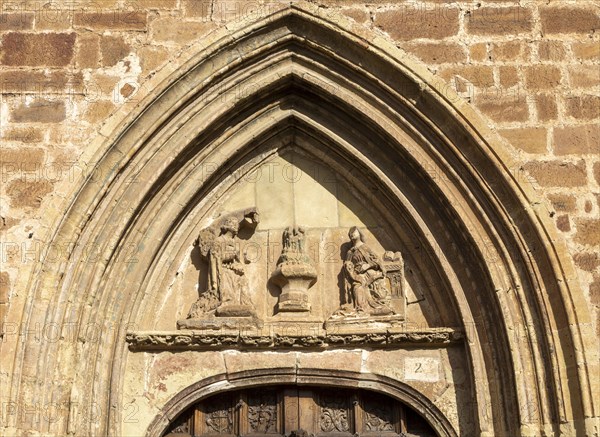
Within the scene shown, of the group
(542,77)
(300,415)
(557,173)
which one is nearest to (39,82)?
(300,415)

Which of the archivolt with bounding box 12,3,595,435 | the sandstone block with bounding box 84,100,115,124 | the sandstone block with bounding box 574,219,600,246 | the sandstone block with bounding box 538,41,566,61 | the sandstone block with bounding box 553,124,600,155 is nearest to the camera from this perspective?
the archivolt with bounding box 12,3,595,435

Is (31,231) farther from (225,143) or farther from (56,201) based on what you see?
(225,143)

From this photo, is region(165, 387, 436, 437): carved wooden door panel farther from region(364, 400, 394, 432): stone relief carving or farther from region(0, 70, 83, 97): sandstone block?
region(0, 70, 83, 97): sandstone block

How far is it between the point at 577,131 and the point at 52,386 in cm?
377

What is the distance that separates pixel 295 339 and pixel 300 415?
534mm

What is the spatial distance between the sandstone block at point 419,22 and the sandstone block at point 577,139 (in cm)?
103

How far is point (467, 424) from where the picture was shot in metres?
6.59

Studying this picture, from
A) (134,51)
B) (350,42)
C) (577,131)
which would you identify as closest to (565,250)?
(577,131)

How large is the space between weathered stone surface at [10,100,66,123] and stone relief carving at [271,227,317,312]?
5.92 ft

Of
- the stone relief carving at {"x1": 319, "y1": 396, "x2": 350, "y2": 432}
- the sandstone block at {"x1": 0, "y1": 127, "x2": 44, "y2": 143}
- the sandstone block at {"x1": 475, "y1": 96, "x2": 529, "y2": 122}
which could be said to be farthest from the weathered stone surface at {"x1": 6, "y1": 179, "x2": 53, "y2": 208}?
the sandstone block at {"x1": 475, "y1": 96, "x2": 529, "y2": 122}

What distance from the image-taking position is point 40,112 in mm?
6727

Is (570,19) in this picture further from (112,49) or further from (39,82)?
(39,82)

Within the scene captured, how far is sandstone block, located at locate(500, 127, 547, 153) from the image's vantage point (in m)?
6.60

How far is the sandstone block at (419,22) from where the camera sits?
690cm
